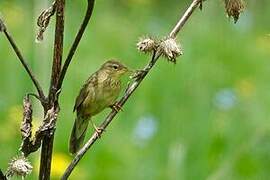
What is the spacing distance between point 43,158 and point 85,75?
19.3 ft

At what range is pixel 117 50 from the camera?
958 centimetres

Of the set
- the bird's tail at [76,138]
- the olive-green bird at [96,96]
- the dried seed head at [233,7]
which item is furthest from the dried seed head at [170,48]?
the bird's tail at [76,138]

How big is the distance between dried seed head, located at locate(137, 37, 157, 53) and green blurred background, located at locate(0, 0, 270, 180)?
2.96 ft

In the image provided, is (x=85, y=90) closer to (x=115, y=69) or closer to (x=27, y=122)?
(x=115, y=69)

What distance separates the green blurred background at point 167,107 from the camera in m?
5.77

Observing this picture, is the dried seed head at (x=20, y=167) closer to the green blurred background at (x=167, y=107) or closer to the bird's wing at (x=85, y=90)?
the green blurred background at (x=167, y=107)

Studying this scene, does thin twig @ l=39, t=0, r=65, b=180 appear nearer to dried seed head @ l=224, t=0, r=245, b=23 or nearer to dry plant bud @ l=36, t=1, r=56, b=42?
dry plant bud @ l=36, t=1, r=56, b=42

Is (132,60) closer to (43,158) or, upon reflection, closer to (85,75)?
(85,75)

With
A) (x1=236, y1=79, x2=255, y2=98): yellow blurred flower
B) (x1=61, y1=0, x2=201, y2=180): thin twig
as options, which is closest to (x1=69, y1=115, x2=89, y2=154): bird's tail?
(x1=61, y1=0, x2=201, y2=180): thin twig

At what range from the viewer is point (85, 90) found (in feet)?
14.9

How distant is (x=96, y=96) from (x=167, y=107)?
7.36 feet

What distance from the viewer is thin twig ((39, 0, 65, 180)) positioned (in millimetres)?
2566

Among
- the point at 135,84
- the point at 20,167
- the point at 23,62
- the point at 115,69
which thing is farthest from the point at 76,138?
the point at 23,62

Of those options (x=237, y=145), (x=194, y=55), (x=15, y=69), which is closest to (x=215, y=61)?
(x=194, y=55)
